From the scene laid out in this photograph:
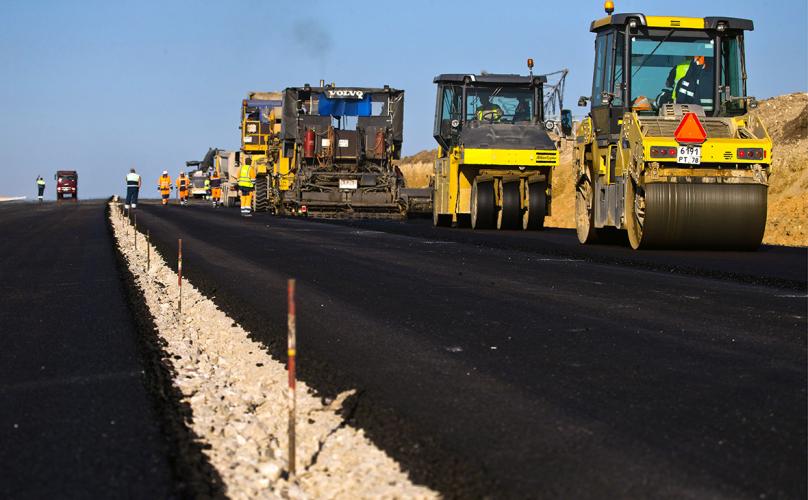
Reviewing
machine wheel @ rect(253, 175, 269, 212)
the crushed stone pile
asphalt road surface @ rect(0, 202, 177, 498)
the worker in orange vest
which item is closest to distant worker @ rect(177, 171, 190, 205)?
the worker in orange vest

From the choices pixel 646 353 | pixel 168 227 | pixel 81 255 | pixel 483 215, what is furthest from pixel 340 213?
pixel 646 353

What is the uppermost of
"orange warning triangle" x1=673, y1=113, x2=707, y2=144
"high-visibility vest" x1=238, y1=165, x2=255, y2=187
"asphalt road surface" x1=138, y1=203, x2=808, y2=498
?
"orange warning triangle" x1=673, y1=113, x2=707, y2=144

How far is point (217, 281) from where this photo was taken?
44.6 feet

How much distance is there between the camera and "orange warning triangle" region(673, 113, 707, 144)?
16.6m

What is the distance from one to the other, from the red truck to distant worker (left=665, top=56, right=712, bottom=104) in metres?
66.9

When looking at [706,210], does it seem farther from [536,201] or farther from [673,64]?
[536,201]

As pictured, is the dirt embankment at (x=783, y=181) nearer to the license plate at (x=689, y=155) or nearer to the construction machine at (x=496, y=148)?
the construction machine at (x=496, y=148)

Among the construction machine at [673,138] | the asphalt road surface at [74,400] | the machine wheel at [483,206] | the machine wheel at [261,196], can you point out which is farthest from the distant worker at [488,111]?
the machine wheel at [261,196]

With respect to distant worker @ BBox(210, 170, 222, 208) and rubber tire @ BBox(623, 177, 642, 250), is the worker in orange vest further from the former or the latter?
rubber tire @ BBox(623, 177, 642, 250)

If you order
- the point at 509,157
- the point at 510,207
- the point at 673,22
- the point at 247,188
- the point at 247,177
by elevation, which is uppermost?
the point at 673,22

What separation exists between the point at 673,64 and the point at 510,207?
24.5 feet

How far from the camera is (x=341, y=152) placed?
3394 centimetres

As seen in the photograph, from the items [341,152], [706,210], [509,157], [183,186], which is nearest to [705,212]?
[706,210]

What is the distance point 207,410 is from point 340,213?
27454 mm
